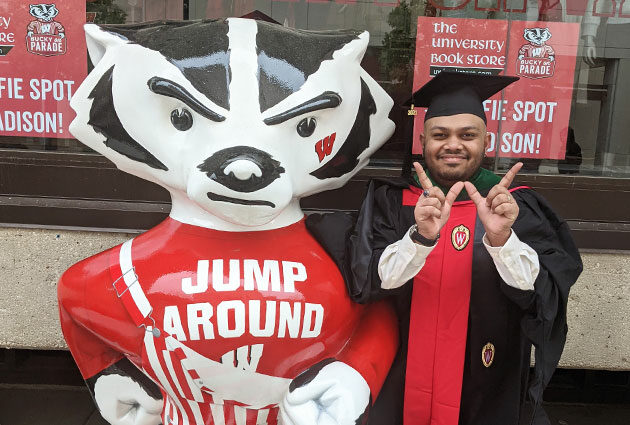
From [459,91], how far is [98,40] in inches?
47.4

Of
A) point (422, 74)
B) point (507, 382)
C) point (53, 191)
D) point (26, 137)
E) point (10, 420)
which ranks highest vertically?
point (422, 74)

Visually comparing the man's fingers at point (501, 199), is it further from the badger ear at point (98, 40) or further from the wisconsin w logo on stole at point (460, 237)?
the badger ear at point (98, 40)

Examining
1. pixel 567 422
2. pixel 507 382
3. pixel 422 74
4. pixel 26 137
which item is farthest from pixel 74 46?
pixel 567 422

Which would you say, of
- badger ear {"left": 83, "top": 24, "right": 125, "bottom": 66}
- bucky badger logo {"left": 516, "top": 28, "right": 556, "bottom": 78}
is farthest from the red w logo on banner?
bucky badger logo {"left": 516, "top": 28, "right": 556, "bottom": 78}

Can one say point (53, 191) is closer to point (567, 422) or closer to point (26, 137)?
point (26, 137)

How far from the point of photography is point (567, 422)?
3652 millimetres

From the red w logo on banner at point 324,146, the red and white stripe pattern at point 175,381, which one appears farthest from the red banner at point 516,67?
the red and white stripe pattern at point 175,381

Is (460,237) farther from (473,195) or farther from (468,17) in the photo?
(468,17)

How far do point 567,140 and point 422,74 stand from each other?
2.80 ft

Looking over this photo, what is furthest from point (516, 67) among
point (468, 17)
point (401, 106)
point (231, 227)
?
point (231, 227)

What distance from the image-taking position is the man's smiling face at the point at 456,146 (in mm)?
2156

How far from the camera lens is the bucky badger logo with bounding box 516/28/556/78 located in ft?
10.8

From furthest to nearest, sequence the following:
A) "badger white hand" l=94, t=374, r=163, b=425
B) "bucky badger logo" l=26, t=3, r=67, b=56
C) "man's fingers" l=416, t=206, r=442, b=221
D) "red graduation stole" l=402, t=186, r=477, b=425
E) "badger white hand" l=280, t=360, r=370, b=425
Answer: "bucky badger logo" l=26, t=3, r=67, b=56 < "badger white hand" l=94, t=374, r=163, b=425 < "red graduation stole" l=402, t=186, r=477, b=425 < "badger white hand" l=280, t=360, r=370, b=425 < "man's fingers" l=416, t=206, r=442, b=221

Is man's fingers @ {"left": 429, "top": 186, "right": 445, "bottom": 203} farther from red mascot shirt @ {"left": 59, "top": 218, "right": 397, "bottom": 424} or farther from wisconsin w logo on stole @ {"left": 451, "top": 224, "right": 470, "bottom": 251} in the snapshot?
red mascot shirt @ {"left": 59, "top": 218, "right": 397, "bottom": 424}
